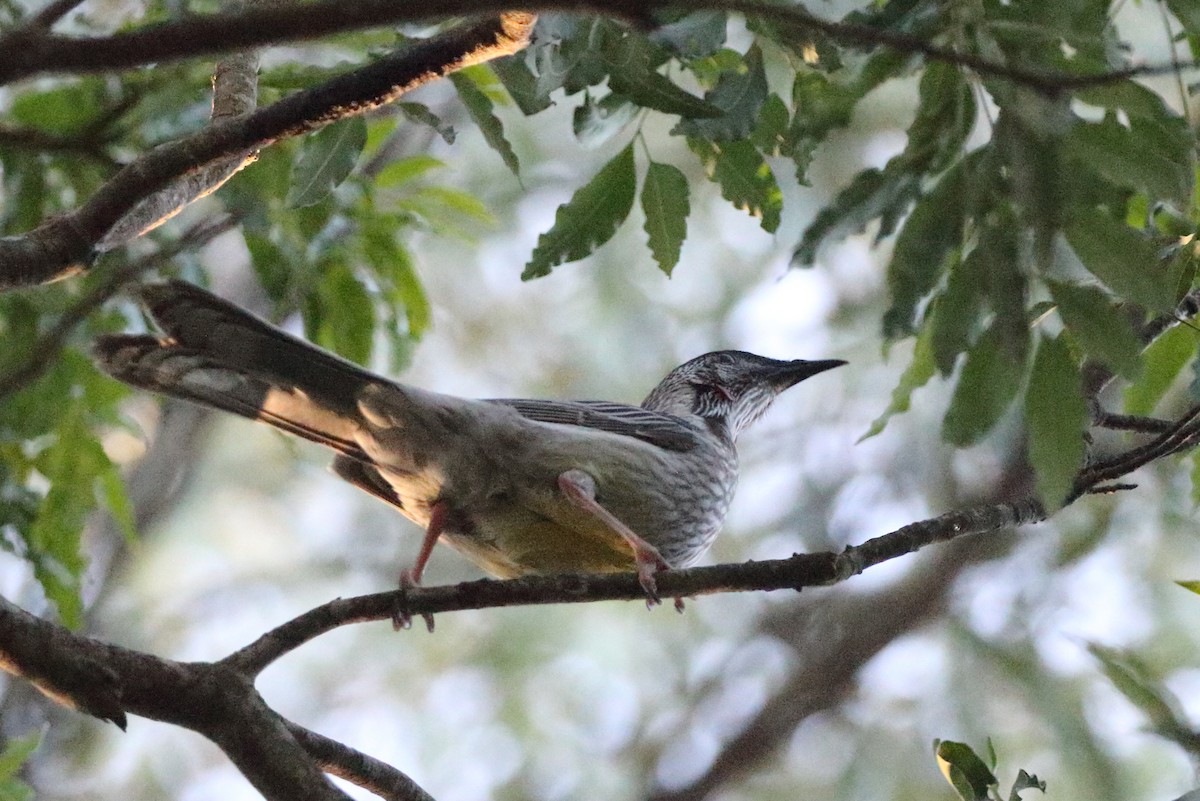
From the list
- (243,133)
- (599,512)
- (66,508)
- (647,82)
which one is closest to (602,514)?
(599,512)

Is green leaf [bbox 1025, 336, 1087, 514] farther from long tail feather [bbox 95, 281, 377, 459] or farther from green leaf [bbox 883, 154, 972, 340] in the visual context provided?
long tail feather [bbox 95, 281, 377, 459]

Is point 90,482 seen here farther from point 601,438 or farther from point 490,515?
point 601,438

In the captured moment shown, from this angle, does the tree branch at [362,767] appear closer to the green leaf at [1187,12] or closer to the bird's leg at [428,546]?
the bird's leg at [428,546]

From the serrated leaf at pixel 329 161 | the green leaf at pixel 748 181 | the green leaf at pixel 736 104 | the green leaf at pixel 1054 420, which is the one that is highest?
the serrated leaf at pixel 329 161

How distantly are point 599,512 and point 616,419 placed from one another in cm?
68

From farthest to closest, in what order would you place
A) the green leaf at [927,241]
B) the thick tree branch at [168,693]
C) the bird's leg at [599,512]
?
the bird's leg at [599,512] → the thick tree branch at [168,693] → the green leaf at [927,241]

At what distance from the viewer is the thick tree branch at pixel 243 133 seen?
2887 mm

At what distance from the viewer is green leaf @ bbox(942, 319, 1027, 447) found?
2.28 m

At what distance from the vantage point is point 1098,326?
88.0 inches

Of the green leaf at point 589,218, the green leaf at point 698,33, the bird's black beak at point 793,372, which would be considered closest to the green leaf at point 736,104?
the green leaf at point 698,33

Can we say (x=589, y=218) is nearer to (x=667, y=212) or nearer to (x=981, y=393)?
(x=667, y=212)

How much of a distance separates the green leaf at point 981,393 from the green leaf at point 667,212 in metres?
1.26

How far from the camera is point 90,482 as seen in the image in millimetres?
4816

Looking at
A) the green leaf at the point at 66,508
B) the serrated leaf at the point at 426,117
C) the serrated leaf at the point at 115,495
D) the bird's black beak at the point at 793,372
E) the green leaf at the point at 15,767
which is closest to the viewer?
the serrated leaf at the point at 426,117
